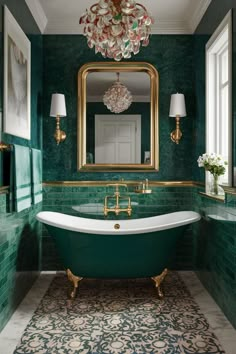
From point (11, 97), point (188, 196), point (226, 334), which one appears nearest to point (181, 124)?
point (188, 196)

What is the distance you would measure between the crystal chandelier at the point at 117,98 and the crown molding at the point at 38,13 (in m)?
0.94

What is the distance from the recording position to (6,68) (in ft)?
8.50

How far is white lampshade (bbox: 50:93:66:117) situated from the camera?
3.66 m

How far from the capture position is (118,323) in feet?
8.55

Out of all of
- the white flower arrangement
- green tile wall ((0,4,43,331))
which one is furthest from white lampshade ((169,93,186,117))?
green tile wall ((0,4,43,331))

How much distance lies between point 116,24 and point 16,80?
124 cm

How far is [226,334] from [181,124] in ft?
7.28

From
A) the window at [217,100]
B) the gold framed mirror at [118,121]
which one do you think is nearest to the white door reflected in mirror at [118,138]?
the gold framed mirror at [118,121]

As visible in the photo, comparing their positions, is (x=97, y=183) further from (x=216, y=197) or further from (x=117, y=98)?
(x=216, y=197)

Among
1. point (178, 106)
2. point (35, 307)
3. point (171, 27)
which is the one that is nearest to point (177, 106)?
point (178, 106)

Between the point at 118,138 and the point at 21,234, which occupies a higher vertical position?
the point at 118,138

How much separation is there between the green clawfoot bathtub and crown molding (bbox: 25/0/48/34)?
191 cm

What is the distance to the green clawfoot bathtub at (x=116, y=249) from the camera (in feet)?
9.52

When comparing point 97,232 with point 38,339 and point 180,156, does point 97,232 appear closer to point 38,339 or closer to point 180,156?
point 38,339
